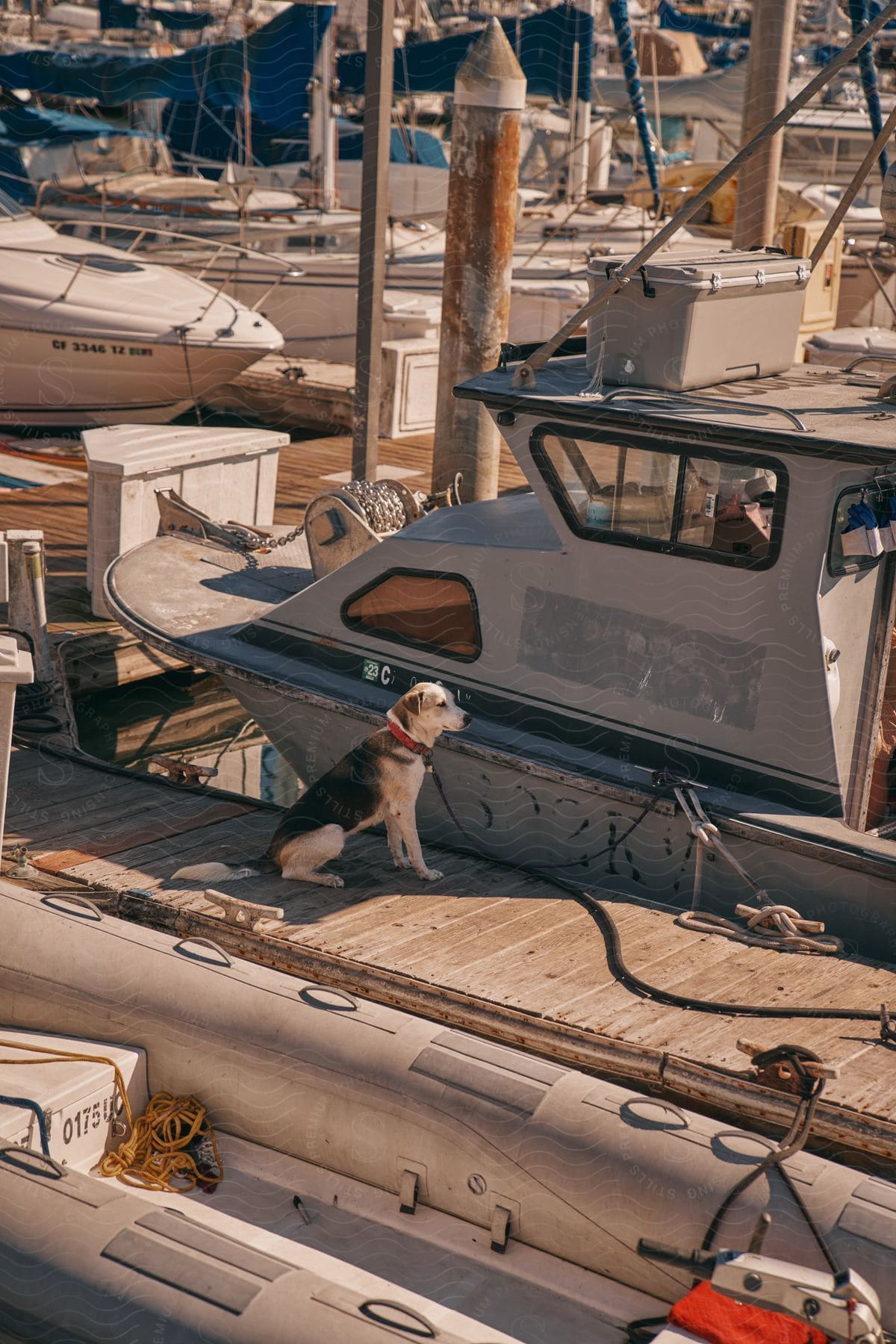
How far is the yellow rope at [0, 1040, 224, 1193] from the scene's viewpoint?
15.6 ft

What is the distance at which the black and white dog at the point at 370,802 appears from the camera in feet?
18.6

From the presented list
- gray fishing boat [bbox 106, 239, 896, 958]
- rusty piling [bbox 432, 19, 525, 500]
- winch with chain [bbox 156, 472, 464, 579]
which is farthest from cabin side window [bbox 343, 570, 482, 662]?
rusty piling [bbox 432, 19, 525, 500]

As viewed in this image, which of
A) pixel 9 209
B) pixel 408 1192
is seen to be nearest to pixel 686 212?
pixel 408 1192

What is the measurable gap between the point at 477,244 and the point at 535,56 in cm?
1497

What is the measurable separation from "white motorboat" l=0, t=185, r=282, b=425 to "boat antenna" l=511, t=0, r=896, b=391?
9.18 m

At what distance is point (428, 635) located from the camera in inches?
254

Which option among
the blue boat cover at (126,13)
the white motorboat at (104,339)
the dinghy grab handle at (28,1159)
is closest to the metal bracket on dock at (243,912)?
the dinghy grab handle at (28,1159)

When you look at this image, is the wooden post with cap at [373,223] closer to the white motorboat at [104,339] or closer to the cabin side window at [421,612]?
the cabin side window at [421,612]

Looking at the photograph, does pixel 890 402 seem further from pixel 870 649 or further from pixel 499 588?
pixel 499 588

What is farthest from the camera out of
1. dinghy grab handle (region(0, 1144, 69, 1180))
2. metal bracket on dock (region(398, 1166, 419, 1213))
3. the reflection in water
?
the reflection in water

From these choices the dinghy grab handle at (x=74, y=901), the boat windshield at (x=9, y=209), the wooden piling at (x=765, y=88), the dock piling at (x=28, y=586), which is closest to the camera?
the dinghy grab handle at (x=74, y=901)

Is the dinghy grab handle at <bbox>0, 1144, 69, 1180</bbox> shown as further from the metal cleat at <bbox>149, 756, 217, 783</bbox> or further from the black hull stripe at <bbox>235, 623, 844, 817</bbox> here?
the metal cleat at <bbox>149, 756, 217, 783</bbox>

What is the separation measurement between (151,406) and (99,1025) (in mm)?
10967

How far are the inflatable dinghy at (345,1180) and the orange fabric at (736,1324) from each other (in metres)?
0.22
